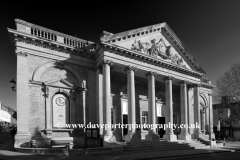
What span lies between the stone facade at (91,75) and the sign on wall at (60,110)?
124mm

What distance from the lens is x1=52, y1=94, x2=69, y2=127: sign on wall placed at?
16.2 m

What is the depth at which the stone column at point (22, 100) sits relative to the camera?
1423 centimetres

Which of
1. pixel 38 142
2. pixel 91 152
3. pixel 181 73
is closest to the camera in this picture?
pixel 91 152

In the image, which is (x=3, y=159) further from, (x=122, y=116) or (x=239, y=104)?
(x=239, y=104)

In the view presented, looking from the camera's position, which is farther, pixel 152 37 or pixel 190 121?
pixel 190 121

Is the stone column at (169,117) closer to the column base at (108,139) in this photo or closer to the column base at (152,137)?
the column base at (152,137)

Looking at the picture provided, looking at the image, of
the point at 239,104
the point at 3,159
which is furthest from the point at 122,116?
the point at 239,104

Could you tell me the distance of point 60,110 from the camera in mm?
16547

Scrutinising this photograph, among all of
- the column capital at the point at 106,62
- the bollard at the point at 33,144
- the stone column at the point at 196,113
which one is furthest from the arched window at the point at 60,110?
the stone column at the point at 196,113

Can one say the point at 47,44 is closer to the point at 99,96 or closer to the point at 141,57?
the point at 99,96

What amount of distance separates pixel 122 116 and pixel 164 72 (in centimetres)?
660

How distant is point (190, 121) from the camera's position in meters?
23.7

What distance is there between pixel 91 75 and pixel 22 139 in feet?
25.9

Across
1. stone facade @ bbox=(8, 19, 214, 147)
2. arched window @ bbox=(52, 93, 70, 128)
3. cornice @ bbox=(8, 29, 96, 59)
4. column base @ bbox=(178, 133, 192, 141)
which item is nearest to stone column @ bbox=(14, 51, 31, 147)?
stone facade @ bbox=(8, 19, 214, 147)
